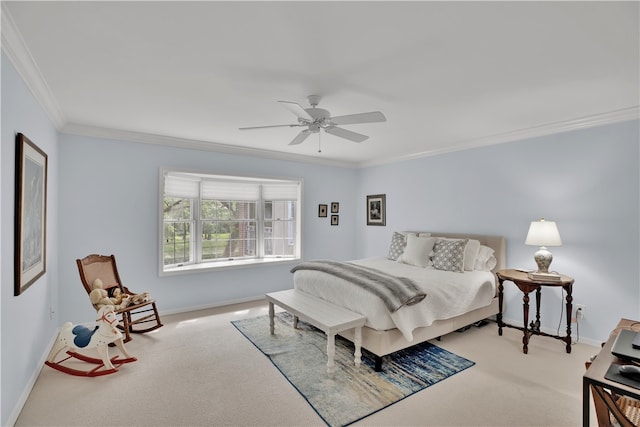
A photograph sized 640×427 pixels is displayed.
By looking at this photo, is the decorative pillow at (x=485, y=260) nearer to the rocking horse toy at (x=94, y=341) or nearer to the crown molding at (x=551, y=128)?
the crown molding at (x=551, y=128)

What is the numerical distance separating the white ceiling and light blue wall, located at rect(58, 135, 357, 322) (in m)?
0.50

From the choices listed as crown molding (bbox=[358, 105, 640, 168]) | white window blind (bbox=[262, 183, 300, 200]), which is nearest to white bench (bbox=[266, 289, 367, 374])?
white window blind (bbox=[262, 183, 300, 200])

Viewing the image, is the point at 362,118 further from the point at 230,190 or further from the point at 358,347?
the point at 230,190

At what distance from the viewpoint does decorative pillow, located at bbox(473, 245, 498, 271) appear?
12.8 feet

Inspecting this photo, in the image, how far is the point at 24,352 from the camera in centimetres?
232

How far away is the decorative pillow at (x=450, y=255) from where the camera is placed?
12.5 ft

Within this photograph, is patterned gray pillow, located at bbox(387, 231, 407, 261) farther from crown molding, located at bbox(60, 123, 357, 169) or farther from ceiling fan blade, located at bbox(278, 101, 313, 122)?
ceiling fan blade, located at bbox(278, 101, 313, 122)

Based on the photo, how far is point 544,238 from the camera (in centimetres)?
323

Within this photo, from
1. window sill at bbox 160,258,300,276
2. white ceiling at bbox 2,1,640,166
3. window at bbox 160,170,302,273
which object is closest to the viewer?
white ceiling at bbox 2,1,640,166

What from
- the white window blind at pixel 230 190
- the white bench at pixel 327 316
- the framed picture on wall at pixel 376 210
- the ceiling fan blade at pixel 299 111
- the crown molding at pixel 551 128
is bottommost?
the white bench at pixel 327 316

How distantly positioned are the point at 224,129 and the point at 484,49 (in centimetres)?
278

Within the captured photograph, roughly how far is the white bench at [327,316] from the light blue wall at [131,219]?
1.50m

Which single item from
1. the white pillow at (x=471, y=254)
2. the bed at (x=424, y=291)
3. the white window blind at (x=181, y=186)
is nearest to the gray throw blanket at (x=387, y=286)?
the bed at (x=424, y=291)

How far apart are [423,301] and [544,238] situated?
145 cm
